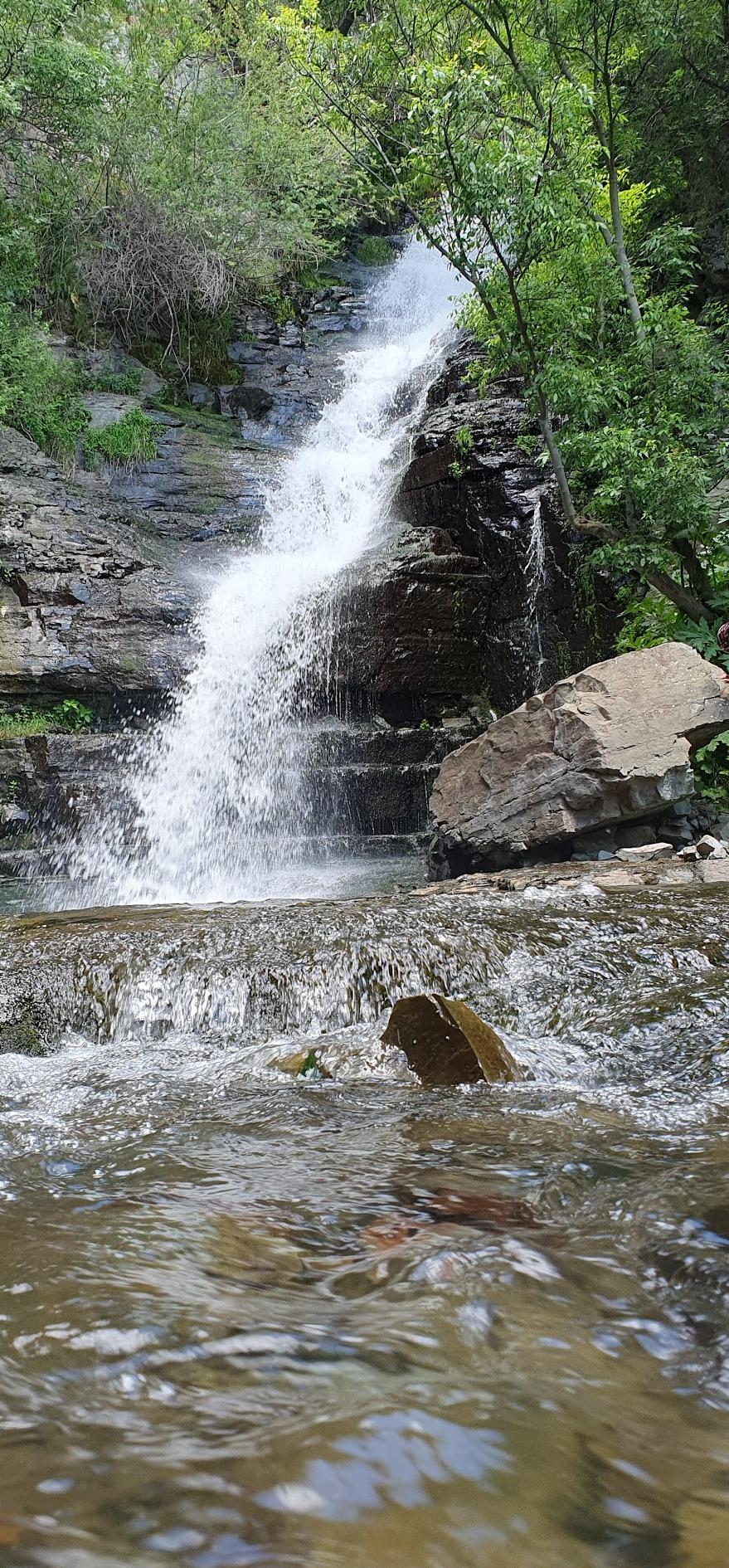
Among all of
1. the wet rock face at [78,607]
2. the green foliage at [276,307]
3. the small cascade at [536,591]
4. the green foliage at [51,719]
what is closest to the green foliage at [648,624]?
the small cascade at [536,591]

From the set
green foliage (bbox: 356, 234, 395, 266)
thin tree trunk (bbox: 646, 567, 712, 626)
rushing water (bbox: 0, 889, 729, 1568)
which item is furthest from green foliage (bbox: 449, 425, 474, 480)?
green foliage (bbox: 356, 234, 395, 266)

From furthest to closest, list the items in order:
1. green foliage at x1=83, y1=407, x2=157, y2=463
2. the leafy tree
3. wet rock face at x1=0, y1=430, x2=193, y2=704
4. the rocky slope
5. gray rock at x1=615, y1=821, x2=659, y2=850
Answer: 1. green foliage at x1=83, y1=407, x2=157, y2=463
2. wet rock face at x1=0, y1=430, x2=193, y2=704
3. the rocky slope
4. the leafy tree
5. gray rock at x1=615, y1=821, x2=659, y2=850

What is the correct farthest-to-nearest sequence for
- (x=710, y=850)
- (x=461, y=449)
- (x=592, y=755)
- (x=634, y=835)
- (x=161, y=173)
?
(x=161, y=173)
(x=461, y=449)
(x=634, y=835)
(x=592, y=755)
(x=710, y=850)

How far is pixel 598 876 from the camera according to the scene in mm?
6652

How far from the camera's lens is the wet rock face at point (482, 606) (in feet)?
36.1

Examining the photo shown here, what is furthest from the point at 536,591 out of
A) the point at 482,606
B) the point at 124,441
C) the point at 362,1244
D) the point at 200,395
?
the point at 200,395

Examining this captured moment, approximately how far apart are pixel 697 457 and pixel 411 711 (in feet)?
15.1

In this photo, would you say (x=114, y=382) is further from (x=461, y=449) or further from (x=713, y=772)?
(x=713, y=772)

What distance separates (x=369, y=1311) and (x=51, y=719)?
11314 mm

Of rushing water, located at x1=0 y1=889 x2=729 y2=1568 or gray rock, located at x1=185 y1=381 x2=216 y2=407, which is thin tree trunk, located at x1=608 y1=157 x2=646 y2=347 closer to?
rushing water, located at x1=0 y1=889 x2=729 y2=1568

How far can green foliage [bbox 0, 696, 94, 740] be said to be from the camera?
11.4 m

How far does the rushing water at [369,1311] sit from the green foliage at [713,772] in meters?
4.36

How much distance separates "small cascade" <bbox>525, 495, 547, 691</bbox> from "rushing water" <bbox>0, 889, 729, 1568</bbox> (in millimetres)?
7383

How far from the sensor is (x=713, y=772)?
820 cm
